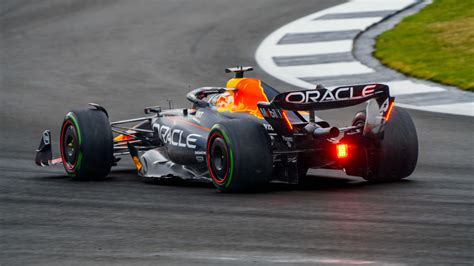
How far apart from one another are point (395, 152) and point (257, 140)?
1.31m

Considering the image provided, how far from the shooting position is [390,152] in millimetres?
9758

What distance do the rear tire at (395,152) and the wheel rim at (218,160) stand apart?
1313 mm

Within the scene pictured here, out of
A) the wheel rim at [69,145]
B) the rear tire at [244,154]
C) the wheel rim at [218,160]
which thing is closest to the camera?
the rear tire at [244,154]

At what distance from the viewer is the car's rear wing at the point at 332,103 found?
9242mm

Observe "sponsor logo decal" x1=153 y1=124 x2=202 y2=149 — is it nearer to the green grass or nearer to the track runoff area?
the track runoff area

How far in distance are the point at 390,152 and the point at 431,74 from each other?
21.8 feet

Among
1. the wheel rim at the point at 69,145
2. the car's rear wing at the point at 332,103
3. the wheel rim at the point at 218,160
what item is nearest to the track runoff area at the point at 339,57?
the car's rear wing at the point at 332,103

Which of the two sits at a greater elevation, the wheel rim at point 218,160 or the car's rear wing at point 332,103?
the car's rear wing at point 332,103

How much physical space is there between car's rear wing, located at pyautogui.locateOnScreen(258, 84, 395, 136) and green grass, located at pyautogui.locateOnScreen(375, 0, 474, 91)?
6.04 meters

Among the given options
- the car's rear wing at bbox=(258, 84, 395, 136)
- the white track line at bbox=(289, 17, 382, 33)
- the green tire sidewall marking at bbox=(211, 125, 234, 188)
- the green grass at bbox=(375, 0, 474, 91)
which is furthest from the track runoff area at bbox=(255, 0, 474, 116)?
the green tire sidewall marking at bbox=(211, 125, 234, 188)

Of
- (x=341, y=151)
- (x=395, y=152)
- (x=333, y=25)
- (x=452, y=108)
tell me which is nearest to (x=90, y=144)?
(x=341, y=151)

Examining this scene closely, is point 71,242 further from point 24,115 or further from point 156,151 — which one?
point 24,115

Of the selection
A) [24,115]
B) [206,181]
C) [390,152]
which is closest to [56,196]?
[206,181]

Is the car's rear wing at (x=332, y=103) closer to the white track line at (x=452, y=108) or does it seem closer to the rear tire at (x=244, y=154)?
the rear tire at (x=244, y=154)
